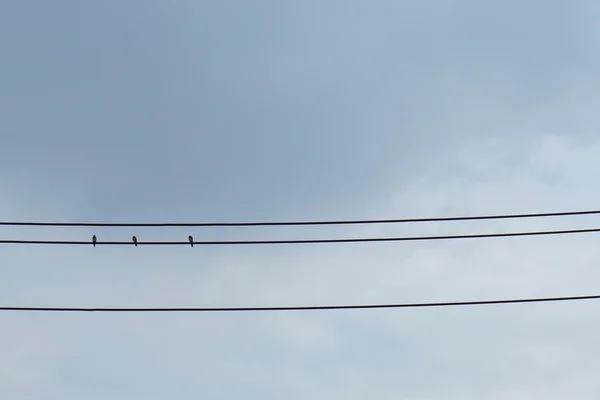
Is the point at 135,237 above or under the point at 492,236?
above

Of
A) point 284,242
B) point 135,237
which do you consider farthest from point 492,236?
point 135,237

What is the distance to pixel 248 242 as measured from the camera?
1110 inches

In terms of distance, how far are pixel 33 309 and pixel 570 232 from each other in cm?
1277

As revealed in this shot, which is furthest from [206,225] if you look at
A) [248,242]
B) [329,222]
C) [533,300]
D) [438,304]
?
[533,300]

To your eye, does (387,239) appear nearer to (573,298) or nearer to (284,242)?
(284,242)

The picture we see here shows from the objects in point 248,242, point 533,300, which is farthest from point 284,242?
point 533,300

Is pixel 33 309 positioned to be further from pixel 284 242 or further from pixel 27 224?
pixel 284 242

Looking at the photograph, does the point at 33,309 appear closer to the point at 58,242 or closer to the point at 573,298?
the point at 58,242

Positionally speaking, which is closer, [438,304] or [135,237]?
[438,304]

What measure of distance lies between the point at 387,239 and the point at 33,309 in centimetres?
852

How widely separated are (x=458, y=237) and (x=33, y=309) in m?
10.1

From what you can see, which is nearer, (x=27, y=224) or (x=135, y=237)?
(x=27, y=224)

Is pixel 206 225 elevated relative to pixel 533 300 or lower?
elevated

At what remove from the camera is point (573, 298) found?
2822 cm
